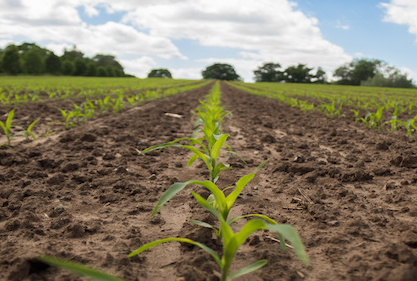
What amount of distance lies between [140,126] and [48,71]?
169ft

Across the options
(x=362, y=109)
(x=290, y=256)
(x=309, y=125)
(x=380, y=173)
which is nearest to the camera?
(x=290, y=256)

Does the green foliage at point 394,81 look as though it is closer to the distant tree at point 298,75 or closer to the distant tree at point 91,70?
the distant tree at point 298,75

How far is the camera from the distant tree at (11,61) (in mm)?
40203

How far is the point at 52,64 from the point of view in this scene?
49.3m

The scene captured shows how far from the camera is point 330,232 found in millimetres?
1808

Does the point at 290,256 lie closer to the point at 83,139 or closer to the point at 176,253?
the point at 176,253

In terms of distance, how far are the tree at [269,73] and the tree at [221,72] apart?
6.38 m

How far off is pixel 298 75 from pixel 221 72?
72.6 feet

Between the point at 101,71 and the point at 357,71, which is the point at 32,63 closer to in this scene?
the point at 101,71

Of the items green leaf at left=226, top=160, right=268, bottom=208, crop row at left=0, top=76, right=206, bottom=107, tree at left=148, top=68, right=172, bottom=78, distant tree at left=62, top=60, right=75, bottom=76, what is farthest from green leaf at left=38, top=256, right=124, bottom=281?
tree at left=148, top=68, right=172, bottom=78

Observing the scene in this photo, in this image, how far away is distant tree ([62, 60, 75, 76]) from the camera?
168 feet

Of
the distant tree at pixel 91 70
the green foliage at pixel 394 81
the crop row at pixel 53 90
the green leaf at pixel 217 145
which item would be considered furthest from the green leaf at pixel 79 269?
the distant tree at pixel 91 70

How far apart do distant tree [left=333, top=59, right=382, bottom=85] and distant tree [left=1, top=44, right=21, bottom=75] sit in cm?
5541

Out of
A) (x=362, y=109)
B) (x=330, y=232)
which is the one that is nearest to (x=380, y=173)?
(x=330, y=232)
